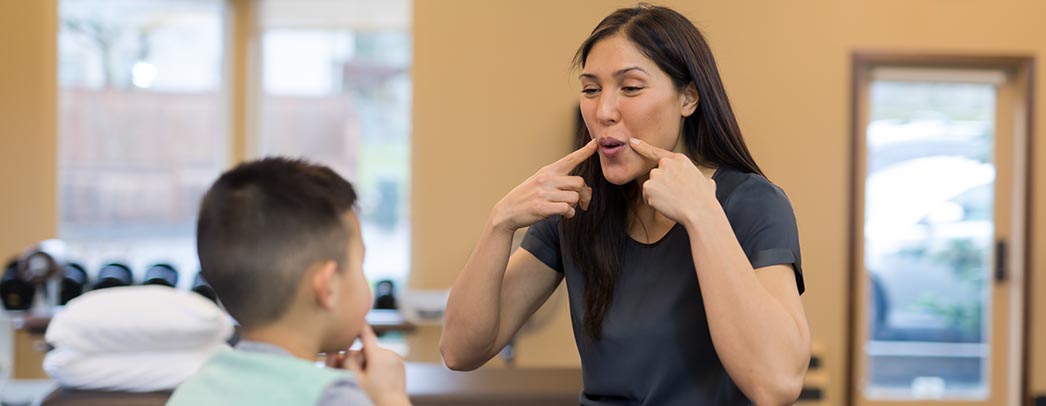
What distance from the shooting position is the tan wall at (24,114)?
14.5 ft

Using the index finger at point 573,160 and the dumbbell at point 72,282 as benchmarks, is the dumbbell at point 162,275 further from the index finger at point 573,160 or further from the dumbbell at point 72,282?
the index finger at point 573,160

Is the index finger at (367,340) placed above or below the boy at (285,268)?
below

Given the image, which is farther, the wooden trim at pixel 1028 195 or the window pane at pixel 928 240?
the window pane at pixel 928 240

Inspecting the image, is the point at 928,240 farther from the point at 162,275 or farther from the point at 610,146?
the point at 610,146

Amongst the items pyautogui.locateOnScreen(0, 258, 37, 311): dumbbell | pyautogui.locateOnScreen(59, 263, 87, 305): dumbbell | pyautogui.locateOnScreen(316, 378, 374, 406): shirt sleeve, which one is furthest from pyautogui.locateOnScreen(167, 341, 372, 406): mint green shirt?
pyautogui.locateOnScreen(59, 263, 87, 305): dumbbell

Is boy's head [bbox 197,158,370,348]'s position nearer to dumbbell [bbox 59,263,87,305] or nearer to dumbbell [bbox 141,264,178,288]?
dumbbell [bbox 141,264,178,288]

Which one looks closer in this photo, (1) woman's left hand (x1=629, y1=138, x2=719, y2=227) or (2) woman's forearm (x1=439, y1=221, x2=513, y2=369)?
(1) woman's left hand (x1=629, y1=138, x2=719, y2=227)

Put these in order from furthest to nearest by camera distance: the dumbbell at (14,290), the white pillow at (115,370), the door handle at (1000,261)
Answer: the door handle at (1000,261)
the dumbbell at (14,290)
the white pillow at (115,370)

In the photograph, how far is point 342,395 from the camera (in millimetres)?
992

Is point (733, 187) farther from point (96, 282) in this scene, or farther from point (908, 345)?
point (908, 345)

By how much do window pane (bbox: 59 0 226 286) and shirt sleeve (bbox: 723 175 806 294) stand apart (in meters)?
4.02

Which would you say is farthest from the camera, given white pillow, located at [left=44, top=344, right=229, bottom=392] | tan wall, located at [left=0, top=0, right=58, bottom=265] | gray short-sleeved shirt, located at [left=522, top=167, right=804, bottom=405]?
tan wall, located at [left=0, top=0, right=58, bottom=265]

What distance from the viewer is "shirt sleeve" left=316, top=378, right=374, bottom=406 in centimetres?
98

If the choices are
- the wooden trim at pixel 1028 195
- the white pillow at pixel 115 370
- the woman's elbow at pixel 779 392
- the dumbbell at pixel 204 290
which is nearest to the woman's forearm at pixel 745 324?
the woman's elbow at pixel 779 392
